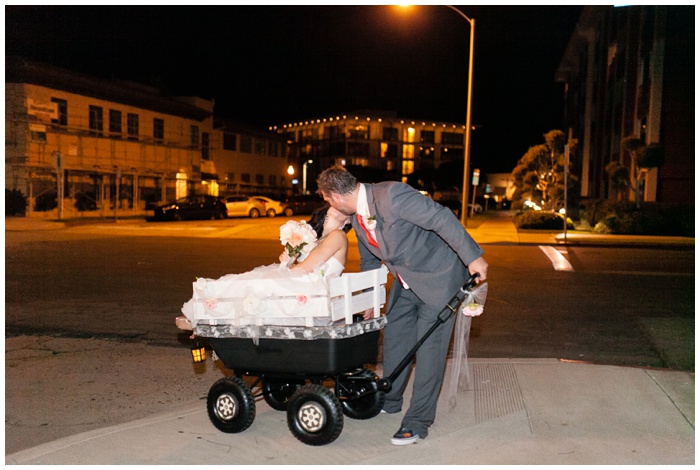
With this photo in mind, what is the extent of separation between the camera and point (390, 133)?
90.1 meters

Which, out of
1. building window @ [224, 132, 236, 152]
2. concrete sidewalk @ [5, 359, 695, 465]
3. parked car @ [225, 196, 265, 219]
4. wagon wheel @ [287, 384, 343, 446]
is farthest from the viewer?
building window @ [224, 132, 236, 152]

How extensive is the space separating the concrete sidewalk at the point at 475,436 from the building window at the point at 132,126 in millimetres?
38716

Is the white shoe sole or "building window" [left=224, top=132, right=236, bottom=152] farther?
"building window" [left=224, top=132, right=236, bottom=152]

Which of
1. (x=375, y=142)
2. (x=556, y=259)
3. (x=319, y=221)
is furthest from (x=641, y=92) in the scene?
(x=375, y=142)

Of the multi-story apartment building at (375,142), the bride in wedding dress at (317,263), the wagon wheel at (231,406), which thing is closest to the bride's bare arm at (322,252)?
the bride in wedding dress at (317,263)

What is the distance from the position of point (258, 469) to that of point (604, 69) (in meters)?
41.6

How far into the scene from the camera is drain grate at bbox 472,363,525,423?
4.70 meters

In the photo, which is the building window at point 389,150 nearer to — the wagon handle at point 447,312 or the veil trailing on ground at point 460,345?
the veil trailing on ground at point 460,345

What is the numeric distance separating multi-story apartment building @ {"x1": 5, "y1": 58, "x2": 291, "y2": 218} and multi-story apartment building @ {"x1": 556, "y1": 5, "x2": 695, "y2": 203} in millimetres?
24040

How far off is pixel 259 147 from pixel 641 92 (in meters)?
35.7

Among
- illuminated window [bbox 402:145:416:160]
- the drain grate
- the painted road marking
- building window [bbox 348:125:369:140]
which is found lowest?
the drain grate

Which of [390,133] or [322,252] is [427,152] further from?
[322,252]

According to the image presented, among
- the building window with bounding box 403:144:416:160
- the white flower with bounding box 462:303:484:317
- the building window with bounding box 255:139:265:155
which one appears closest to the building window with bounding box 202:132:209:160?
the building window with bounding box 255:139:265:155

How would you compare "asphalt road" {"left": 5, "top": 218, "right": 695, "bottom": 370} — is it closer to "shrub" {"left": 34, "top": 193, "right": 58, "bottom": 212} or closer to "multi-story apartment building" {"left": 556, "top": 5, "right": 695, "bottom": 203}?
"multi-story apartment building" {"left": 556, "top": 5, "right": 695, "bottom": 203}
